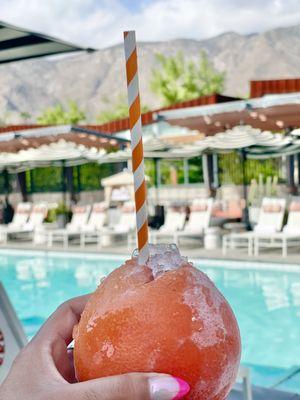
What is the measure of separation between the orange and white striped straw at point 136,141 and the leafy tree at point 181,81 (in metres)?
43.8

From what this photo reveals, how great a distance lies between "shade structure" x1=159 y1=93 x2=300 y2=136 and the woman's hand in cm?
1013

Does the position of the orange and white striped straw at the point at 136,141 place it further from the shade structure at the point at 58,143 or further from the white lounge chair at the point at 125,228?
the shade structure at the point at 58,143

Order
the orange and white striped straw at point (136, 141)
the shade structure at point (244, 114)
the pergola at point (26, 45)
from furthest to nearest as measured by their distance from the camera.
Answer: the shade structure at point (244, 114), the pergola at point (26, 45), the orange and white striped straw at point (136, 141)

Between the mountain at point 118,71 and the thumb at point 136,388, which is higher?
the mountain at point 118,71

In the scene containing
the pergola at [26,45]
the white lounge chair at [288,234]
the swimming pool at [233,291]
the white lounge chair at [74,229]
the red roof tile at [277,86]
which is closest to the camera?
the pergola at [26,45]

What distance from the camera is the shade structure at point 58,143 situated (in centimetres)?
1457

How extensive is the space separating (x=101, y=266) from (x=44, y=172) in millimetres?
13262

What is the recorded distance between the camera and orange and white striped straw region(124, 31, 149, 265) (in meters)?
0.89

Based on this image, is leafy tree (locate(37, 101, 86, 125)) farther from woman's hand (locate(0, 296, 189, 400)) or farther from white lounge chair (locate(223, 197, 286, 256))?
woman's hand (locate(0, 296, 189, 400))

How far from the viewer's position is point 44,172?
77.5 ft

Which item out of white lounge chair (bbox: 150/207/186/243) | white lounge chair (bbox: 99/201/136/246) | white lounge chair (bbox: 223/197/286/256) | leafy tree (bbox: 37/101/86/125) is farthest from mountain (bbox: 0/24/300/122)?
white lounge chair (bbox: 223/197/286/256)

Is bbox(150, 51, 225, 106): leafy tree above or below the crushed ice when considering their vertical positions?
above

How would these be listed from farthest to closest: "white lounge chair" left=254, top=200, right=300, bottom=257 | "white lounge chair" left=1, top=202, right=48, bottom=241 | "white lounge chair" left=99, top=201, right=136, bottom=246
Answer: "white lounge chair" left=1, top=202, right=48, bottom=241
"white lounge chair" left=99, top=201, right=136, bottom=246
"white lounge chair" left=254, top=200, right=300, bottom=257

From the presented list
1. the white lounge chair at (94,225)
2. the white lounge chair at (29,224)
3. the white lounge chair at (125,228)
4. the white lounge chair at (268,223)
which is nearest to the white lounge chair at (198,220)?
the white lounge chair at (268,223)
